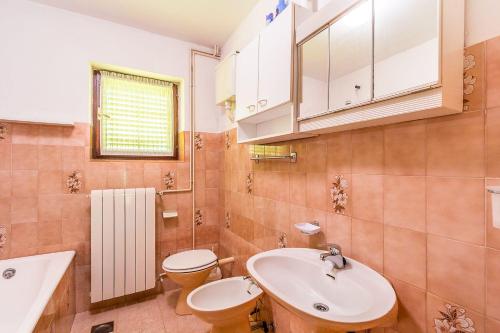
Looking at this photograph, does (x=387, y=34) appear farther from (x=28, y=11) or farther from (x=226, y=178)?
(x=28, y=11)

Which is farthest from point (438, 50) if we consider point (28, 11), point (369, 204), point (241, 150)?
point (28, 11)

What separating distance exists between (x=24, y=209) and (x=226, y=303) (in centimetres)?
163

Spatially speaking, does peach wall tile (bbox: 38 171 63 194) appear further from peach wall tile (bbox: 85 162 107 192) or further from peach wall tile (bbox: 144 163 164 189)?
peach wall tile (bbox: 144 163 164 189)

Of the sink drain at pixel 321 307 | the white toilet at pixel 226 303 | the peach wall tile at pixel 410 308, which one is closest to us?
the peach wall tile at pixel 410 308

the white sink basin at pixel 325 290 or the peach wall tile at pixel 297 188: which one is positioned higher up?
the peach wall tile at pixel 297 188

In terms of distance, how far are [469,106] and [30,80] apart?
256 cm

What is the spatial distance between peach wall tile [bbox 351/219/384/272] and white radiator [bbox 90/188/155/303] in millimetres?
1661

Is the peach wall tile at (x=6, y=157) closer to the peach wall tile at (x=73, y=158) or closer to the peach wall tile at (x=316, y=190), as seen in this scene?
the peach wall tile at (x=73, y=158)

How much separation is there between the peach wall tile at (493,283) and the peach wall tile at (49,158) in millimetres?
2489

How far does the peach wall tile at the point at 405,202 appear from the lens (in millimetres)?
855

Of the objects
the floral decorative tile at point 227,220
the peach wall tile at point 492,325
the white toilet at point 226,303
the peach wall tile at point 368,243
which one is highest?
the peach wall tile at point 368,243

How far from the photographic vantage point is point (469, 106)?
28.7 inches

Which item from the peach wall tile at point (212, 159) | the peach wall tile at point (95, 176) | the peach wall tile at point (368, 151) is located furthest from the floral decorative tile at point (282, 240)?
the peach wall tile at point (95, 176)

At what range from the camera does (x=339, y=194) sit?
1.17m
